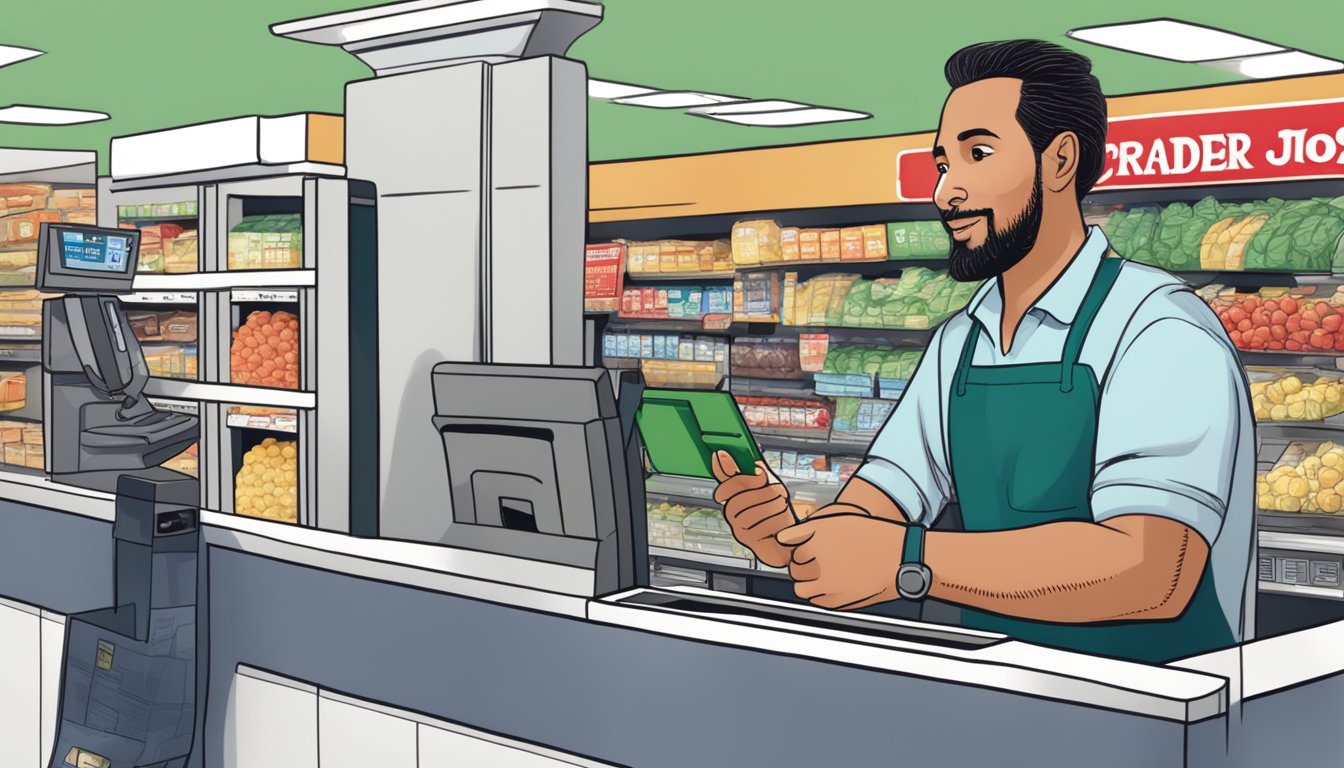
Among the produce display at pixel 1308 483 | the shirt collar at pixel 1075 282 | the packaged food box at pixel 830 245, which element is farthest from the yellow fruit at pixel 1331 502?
the shirt collar at pixel 1075 282

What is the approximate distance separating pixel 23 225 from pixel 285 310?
1.67m

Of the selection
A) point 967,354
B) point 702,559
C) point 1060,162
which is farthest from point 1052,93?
point 702,559

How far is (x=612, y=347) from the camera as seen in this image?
7496mm

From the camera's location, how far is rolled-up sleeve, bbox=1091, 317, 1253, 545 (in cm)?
211

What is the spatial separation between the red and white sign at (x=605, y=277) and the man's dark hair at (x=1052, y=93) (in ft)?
16.5

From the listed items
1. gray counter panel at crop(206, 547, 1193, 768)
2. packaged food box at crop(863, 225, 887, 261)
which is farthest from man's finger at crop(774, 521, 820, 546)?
packaged food box at crop(863, 225, 887, 261)

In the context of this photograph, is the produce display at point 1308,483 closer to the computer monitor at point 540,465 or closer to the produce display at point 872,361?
the produce display at point 872,361

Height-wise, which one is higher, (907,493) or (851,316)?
(851,316)

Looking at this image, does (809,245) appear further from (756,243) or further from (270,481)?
(270,481)

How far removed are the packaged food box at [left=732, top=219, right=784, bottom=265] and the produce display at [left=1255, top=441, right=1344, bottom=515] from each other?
8.51 feet

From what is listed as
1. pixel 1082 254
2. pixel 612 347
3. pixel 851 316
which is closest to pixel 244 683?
pixel 1082 254

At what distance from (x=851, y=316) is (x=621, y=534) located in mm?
3985

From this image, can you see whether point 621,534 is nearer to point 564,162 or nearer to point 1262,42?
point 564,162

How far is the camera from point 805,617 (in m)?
2.39
